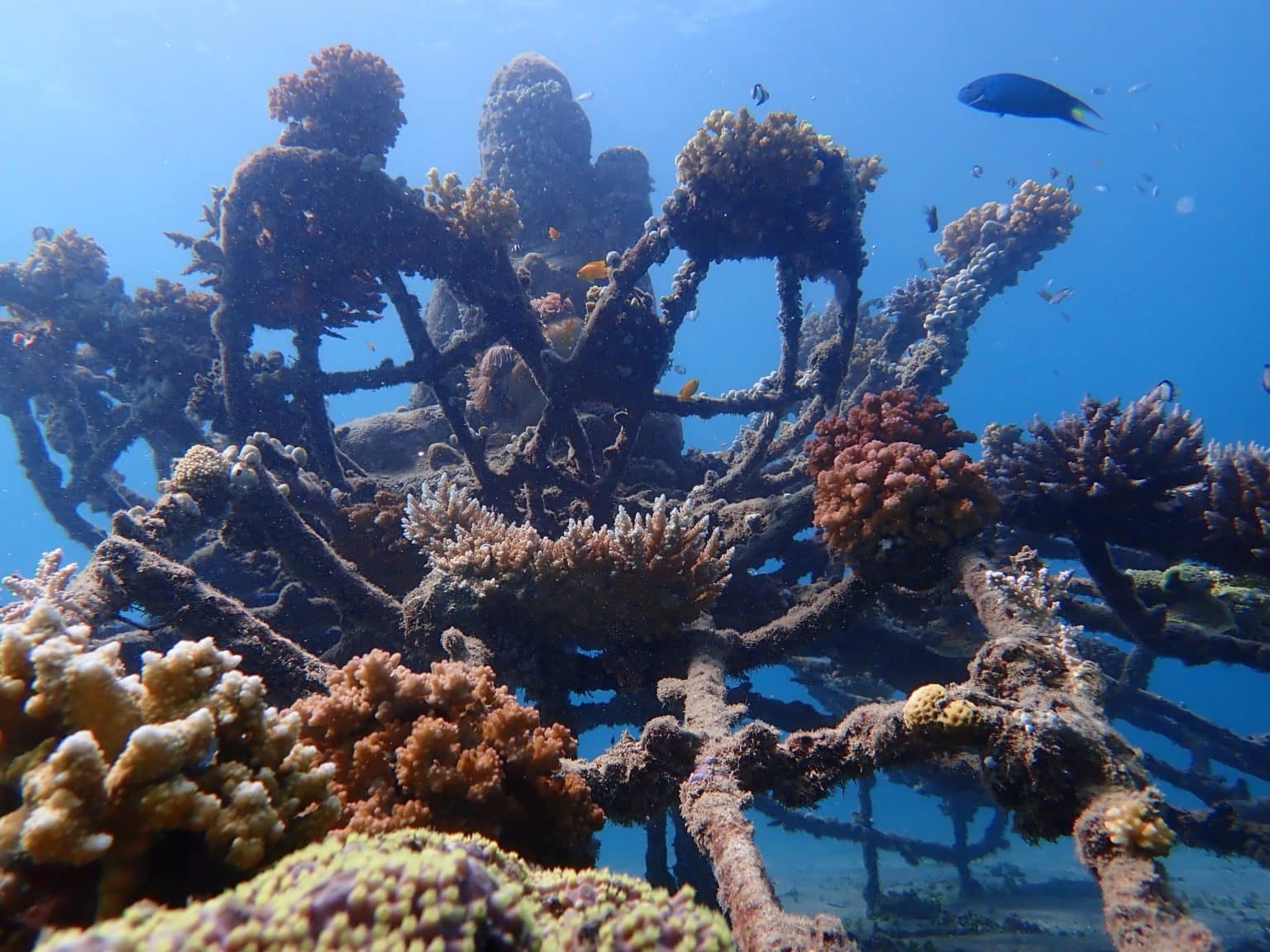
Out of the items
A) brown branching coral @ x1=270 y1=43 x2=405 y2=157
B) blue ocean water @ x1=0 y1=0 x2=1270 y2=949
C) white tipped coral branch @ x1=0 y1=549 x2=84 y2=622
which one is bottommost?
white tipped coral branch @ x1=0 y1=549 x2=84 y2=622

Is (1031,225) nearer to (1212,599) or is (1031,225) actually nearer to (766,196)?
(766,196)

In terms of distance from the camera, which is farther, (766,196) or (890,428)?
(766,196)

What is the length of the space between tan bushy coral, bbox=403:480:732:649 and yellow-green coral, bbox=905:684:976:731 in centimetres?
204

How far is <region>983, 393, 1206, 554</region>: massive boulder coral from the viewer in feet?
17.8

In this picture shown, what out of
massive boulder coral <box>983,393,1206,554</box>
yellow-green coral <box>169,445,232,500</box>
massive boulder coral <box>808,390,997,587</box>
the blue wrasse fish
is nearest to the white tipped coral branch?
yellow-green coral <box>169,445,232,500</box>

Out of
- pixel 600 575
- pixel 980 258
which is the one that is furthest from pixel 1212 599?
pixel 980 258

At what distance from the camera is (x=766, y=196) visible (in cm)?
805

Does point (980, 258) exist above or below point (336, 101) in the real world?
below

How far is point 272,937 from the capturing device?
54.2 inches

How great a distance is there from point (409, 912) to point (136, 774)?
3.47ft

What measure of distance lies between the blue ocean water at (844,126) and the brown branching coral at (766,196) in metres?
11.5

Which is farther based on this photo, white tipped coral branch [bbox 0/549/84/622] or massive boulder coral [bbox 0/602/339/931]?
white tipped coral branch [bbox 0/549/84/622]

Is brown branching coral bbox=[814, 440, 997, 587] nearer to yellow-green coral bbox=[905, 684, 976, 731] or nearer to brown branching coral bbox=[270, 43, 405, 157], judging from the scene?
→ yellow-green coral bbox=[905, 684, 976, 731]

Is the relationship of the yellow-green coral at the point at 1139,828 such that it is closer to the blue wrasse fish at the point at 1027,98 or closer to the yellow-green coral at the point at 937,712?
the yellow-green coral at the point at 937,712
